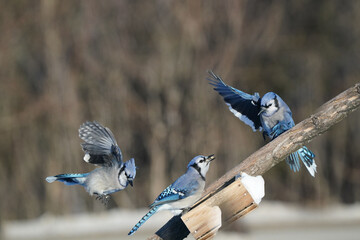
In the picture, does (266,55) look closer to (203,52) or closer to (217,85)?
(203,52)

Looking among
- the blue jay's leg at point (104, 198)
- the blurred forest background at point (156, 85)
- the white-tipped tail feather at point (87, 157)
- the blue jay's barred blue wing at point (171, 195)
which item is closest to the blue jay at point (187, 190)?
the blue jay's barred blue wing at point (171, 195)

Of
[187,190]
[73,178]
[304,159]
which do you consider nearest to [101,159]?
[73,178]

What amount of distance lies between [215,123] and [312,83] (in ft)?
8.08

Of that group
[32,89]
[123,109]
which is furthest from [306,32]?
[32,89]

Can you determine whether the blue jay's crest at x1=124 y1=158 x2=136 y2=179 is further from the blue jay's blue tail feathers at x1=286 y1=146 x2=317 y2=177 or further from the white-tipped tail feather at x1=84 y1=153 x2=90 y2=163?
the blue jay's blue tail feathers at x1=286 y1=146 x2=317 y2=177

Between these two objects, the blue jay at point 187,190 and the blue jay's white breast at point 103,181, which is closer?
the blue jay's white breast at point 103,181

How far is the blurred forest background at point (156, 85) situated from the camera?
32.0ft

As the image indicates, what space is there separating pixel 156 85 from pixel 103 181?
7.99 m

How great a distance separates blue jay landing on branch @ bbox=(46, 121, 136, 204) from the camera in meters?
2.24

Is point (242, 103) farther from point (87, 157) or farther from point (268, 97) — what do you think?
point (87, 157)

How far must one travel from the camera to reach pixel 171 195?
255cm

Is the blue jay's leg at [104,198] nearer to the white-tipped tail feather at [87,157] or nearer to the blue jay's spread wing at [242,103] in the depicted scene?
the white-tipped tail feather at [87,157]

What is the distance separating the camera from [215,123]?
955cm

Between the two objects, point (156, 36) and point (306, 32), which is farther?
point (306, 32)
